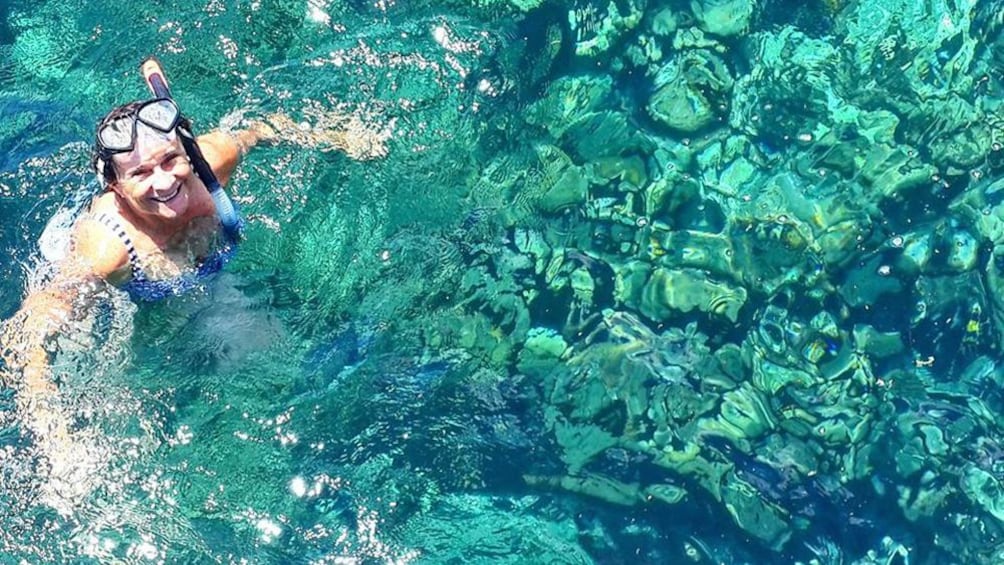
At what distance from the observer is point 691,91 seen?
6320mm

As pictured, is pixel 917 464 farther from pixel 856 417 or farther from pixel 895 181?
pixel 895 181

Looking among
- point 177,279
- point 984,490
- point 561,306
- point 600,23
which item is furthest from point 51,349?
point 984,490

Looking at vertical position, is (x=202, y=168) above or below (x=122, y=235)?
above

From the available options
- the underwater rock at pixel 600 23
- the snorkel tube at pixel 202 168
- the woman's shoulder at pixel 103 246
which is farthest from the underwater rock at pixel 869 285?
the woman's shoulder at pixel 103 246

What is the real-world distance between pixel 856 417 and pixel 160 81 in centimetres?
382

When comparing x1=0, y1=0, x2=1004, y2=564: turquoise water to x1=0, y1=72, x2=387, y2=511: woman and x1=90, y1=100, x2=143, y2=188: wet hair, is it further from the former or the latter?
x1=90, y1=100, x2=143, y2=188: wet hair

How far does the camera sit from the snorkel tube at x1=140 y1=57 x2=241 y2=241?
4.64 meters

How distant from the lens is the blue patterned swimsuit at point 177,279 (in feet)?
16.2

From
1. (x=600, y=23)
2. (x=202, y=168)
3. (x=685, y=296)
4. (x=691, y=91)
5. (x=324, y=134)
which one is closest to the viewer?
(x=202, y=168)

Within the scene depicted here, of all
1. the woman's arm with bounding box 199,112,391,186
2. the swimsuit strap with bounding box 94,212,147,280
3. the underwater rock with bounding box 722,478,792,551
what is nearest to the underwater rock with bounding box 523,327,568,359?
the underwater rock with bounding box 722,478,792,551

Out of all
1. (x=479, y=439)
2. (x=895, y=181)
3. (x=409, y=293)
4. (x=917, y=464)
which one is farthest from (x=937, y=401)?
(x=409, y=293)

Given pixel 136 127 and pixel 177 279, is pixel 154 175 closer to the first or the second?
pixel 136 127

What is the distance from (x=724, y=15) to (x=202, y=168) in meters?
3.55

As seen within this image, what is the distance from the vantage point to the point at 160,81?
4.81 m
